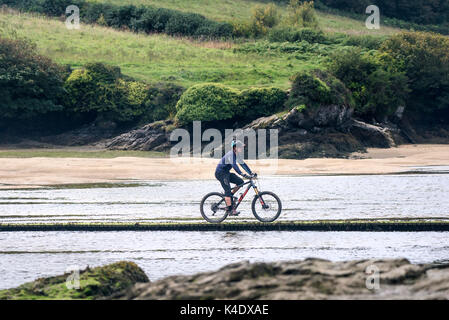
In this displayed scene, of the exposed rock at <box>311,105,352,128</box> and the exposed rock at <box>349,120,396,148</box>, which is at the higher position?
the exposed rock at <box>311,105,352,128</box>

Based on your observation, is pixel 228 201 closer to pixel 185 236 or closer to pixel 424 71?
pixel 185 236

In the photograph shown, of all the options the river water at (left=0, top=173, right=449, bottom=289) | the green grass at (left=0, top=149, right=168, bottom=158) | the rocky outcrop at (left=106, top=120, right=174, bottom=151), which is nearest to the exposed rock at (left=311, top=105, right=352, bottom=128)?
the rocky outcrop at (left=106, top=120, right=174, bottom=151)

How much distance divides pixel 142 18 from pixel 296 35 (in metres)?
14.8

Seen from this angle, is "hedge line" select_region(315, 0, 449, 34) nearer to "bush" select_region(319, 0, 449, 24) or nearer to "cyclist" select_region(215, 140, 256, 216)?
"bush" select_region(319, 0, 449, 24)

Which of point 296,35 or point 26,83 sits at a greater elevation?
point 296,35

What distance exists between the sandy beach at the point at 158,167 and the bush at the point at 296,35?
1024 inches

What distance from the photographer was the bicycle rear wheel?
16.6 metres

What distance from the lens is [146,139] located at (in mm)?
41438

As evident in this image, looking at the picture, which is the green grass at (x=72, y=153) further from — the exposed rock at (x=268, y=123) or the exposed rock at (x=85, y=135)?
the exposed rock at (x=268, y=123)

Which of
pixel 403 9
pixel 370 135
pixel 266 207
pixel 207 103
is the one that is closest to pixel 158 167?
pixel 207 103

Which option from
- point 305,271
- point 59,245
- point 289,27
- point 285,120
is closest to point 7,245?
point 59,245

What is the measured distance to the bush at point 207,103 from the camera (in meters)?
41.0

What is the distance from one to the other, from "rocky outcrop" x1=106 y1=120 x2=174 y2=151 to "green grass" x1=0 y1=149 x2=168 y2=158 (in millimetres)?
1005

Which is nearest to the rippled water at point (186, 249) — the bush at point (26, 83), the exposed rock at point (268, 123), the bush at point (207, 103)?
the exposed rock at point (268, 123)
